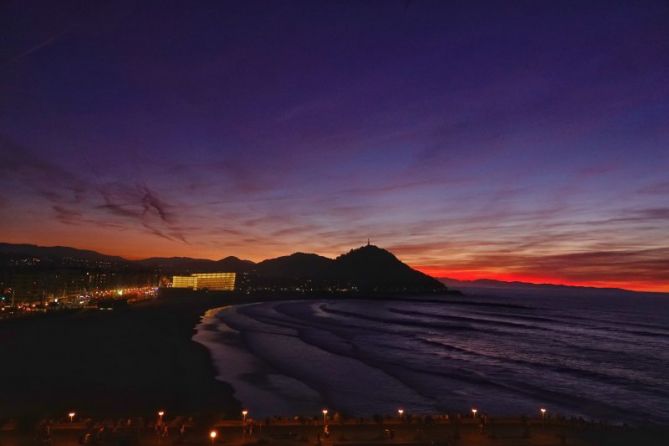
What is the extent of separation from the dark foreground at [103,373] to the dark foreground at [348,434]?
1.75 meters

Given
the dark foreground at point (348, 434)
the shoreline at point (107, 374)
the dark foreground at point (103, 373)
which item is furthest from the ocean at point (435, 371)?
the dark foreground at point (348, 434)

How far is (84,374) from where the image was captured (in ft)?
116

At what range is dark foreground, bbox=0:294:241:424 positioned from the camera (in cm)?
2764

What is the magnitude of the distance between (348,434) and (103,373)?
2530 centimetres

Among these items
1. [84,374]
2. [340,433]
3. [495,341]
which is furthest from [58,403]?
[495,341]

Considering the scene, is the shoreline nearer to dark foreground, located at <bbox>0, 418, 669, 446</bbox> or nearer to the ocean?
dark foreground, located at <bbox>0, 418, 669, 446</bbox>

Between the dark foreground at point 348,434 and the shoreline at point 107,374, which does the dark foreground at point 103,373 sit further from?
the dark foreground at point 348,434

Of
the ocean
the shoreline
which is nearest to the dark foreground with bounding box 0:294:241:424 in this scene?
the shoreline

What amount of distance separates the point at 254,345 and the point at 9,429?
3650 centimetres

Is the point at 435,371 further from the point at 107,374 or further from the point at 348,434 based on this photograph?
the point at 107,374

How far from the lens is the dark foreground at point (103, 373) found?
27.6m

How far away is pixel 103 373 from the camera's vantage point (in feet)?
118

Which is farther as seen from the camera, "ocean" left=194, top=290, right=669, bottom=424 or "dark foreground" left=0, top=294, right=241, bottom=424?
"ocean" left=194, top=290, right=669, bottom=424

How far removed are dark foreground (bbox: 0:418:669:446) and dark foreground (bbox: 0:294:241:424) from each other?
5.75 ft
